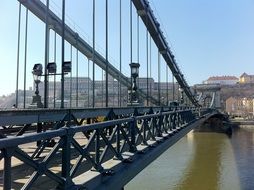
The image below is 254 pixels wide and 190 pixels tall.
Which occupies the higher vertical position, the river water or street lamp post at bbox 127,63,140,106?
street lamp post at bbox 127,63,140,106

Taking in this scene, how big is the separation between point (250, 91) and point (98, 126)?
152 metres

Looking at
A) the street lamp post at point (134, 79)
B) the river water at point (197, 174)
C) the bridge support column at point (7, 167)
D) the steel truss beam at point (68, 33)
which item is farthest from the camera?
the river water at point (197, 174)

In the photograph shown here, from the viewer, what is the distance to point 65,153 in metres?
5.05

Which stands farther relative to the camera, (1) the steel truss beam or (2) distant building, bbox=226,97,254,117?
(2) distant building, bbox=226,97,254,117

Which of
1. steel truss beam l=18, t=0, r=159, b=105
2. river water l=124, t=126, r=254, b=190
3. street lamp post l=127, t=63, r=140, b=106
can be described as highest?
steel truss beam l=18, t=0, r=159, b=105

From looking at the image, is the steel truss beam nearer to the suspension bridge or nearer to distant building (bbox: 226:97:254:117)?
the suspension bridge

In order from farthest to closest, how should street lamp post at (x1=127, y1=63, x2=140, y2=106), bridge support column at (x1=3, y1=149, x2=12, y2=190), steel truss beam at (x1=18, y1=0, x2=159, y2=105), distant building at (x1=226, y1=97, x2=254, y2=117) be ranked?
distant building at (x1=226, y1=97, x2=254, y2=117)
street lamp post at (x1=127, y1=63, x2=140, y2=106)
steel truss beam at (x1=18, y1=0, x2=159, y2=105)
bridge support column at (x1=3, y1=149, x2=12, y2=190)

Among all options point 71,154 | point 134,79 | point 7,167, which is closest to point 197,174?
point 134,79

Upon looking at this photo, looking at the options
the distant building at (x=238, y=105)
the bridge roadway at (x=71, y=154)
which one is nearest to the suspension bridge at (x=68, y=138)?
the bridge roadway at (x=71, y=154)

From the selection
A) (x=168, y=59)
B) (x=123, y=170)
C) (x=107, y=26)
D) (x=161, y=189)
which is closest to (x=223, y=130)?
(x=168, y=59)

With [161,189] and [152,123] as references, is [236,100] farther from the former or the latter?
[152,123]

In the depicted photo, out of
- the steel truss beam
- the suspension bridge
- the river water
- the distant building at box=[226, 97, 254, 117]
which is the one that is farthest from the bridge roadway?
the distant building at box=[226, 97, 254, 117]

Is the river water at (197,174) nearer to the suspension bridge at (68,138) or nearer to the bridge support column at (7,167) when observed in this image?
the suspension bridge at (68,138)

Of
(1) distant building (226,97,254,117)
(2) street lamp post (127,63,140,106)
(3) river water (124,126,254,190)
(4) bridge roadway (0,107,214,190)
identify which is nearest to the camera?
(4) bridge roadway (0,107,214,190)
